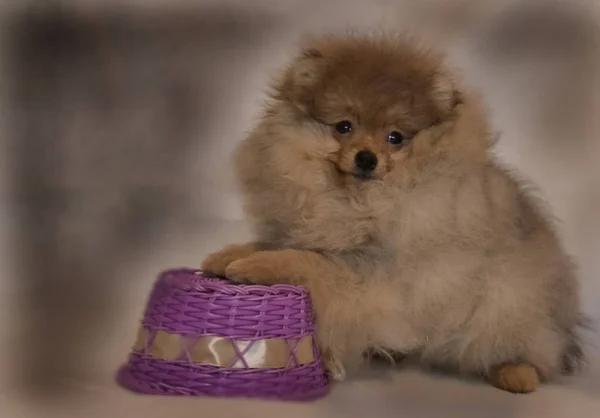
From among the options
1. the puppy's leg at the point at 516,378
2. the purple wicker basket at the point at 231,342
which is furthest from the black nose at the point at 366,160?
the puppy's leg at the point at 516,378

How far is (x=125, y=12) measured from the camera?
7.10 ft

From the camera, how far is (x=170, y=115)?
2277mm

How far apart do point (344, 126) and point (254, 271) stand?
345 mm

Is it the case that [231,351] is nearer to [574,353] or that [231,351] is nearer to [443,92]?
[443,92]

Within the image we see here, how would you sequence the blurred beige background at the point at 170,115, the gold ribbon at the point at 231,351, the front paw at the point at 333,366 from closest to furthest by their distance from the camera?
the gold ribbon at the point at 231,351 → the front paw at the point at 333,366 → the blurred beige background at the point at 170,115

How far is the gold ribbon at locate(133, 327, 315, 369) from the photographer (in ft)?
4.88

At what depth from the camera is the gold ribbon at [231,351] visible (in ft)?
4.88

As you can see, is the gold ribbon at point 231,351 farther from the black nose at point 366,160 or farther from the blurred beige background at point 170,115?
the blurred beige background at point 170,115

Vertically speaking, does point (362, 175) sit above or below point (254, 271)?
above

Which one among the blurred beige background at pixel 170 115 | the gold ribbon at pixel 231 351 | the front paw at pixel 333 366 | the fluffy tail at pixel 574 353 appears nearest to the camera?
the gold ribbon at pixel 231 351

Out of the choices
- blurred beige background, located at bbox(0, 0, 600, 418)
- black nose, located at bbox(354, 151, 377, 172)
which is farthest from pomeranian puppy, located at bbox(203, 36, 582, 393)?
blurred beige background, located at bbox(0, 0, 600, 418)

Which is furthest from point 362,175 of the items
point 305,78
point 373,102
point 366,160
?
point 305,78

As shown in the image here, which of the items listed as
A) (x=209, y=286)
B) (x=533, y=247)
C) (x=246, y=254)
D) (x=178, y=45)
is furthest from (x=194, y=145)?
(x=533, y=247)

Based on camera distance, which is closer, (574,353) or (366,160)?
(366,160)
